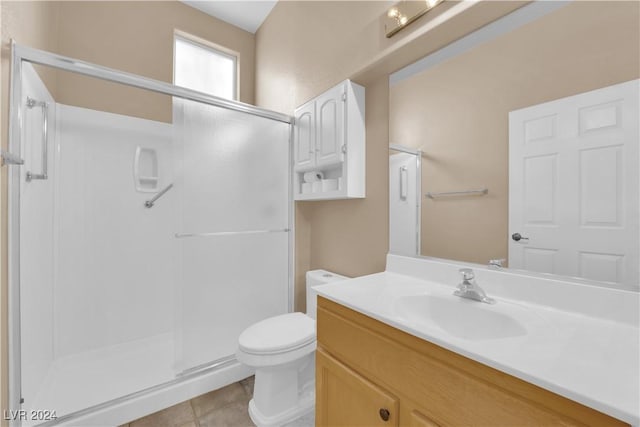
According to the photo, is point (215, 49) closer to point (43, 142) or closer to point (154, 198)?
point (154, 198)

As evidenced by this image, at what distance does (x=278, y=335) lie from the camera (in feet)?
4.79

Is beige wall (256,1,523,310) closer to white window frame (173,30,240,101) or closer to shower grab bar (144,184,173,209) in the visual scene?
white window frame (173,30,240,101)

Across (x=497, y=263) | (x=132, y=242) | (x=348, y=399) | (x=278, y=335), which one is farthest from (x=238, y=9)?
(x=348, y=399)

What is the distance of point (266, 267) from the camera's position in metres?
1.96

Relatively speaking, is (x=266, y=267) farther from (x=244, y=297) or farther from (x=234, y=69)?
(x=234, y=69)

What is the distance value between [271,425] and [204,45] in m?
3.15

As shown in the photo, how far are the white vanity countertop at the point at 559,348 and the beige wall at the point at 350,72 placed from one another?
0.64 m

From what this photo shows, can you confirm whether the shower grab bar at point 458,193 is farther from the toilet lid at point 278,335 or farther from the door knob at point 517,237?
the toilet lid at point 278,335

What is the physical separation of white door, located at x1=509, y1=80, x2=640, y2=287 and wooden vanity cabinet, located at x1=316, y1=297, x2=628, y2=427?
0.54 meters

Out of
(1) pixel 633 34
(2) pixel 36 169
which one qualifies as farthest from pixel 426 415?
(2) pixel 36 169

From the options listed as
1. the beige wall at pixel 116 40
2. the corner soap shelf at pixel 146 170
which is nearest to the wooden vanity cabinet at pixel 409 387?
the corner soap shelf at pixel 146 170

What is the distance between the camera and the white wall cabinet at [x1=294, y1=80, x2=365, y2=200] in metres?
1.52

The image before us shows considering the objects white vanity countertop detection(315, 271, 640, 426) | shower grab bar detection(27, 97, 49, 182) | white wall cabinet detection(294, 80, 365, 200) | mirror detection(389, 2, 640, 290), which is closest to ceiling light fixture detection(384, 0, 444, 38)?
mirror detection(389, 2, 640, 290)

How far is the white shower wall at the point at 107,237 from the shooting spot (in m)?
1.93
